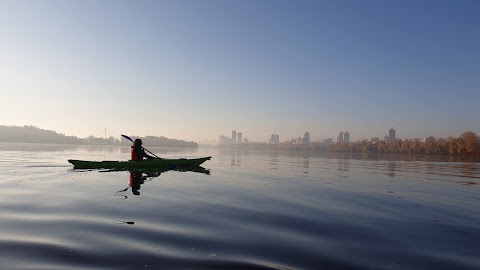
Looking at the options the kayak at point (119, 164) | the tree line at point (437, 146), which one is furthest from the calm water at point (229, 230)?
the tree line at point (437, 146)

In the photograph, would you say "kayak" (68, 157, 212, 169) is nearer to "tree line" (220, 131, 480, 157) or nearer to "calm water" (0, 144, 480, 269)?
"calm water" (0, 144, 480, 269)

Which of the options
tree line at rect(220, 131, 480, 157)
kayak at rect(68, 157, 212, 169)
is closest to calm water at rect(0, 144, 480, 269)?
kayak at rect(68, 157, 212, 169)

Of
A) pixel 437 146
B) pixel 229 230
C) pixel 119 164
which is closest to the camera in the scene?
pixel 229 230

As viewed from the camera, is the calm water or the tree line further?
the tree line

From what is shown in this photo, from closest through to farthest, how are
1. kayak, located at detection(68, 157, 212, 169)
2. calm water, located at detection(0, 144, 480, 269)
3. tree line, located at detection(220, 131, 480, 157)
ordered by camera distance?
1. calm water, located at detection(0, 144, 480, 269)
2. kayak, located at detection(68, 157, 212, 169)
3. tree line, located at detection(220, 131, 480, 157)

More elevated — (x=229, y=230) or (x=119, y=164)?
(x=119, y=164)

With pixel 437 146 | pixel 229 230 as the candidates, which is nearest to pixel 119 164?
pixel 229 230

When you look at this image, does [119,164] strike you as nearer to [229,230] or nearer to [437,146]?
[229,230]

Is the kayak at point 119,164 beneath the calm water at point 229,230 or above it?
above

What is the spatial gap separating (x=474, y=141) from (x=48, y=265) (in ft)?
527

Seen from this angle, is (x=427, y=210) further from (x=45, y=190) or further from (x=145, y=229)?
(x=45, y=190)

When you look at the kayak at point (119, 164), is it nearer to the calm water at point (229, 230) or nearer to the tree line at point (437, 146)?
the calm water at point (229, 230)

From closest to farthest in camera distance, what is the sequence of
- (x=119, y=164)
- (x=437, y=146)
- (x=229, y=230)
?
(x=229, y=230), (x=119, y=164), (x=437, y=146)

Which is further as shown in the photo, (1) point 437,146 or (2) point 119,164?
(1) point 437,146
